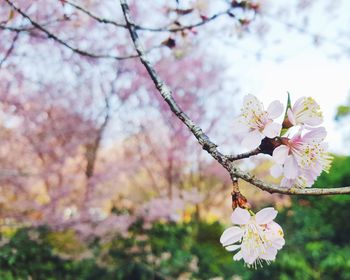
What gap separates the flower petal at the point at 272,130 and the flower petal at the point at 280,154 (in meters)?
0.03

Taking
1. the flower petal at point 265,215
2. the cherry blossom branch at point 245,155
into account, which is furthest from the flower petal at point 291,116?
the flower petal at point 265,215

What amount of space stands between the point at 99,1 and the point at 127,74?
1.31 metres

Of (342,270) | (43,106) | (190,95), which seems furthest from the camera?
(190,95)

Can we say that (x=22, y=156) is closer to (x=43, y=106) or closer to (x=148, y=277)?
(x=43, y=106)

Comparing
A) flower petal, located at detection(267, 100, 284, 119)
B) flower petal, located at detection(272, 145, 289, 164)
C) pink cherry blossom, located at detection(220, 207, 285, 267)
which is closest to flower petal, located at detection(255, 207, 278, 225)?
pink cherry blossom, located at detection(220, 207, 285, 267)

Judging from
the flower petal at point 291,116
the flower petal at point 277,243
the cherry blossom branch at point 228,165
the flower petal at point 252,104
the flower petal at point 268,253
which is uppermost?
the flower petal at point 252,104

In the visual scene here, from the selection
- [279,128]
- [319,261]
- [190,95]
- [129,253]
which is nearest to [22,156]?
[129,253]

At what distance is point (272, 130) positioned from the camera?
90 cm

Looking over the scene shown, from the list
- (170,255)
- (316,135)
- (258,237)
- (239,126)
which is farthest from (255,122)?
(170,255)

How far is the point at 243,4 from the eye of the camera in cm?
185

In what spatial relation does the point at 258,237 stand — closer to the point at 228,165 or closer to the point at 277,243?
the point at 277,243

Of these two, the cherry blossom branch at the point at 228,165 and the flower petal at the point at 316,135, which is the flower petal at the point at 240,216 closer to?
the cherry blossom branch at the point at 228,165

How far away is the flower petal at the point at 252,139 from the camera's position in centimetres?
92

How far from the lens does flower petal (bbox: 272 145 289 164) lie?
89 centimetres
